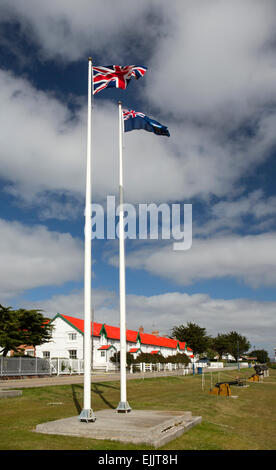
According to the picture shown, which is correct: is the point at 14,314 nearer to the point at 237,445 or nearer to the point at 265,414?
the point at 265,414

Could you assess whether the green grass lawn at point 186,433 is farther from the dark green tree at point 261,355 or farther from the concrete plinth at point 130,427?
the dark green tree at point 261,355

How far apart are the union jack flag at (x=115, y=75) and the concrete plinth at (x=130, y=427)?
10277 mm

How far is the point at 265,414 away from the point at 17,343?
27.1 m

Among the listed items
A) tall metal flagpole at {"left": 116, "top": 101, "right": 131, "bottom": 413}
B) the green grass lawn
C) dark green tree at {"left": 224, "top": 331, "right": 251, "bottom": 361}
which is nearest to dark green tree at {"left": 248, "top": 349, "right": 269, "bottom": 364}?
dark green tree at {"left": 224, "top": 331, "right": 251, "bottom": 361}

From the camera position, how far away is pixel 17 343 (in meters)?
38.4

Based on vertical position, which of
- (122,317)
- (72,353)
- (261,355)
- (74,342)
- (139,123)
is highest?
(139,123)

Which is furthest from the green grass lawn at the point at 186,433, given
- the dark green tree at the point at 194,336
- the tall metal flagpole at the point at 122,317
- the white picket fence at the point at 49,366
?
the dark green tree at the point at 194,336

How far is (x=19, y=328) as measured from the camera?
40938mm

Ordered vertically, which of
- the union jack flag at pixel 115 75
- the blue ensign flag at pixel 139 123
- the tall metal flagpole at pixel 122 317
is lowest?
the tall metal flagpole at pixel 122 317

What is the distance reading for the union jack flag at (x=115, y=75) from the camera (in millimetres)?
14023

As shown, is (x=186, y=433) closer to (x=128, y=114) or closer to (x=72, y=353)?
(x=128, y=114)

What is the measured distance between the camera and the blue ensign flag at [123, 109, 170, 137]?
15827 mm

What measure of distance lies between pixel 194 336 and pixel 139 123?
288ft

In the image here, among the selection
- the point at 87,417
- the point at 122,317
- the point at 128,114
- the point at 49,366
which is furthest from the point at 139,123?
the point at 49,366
